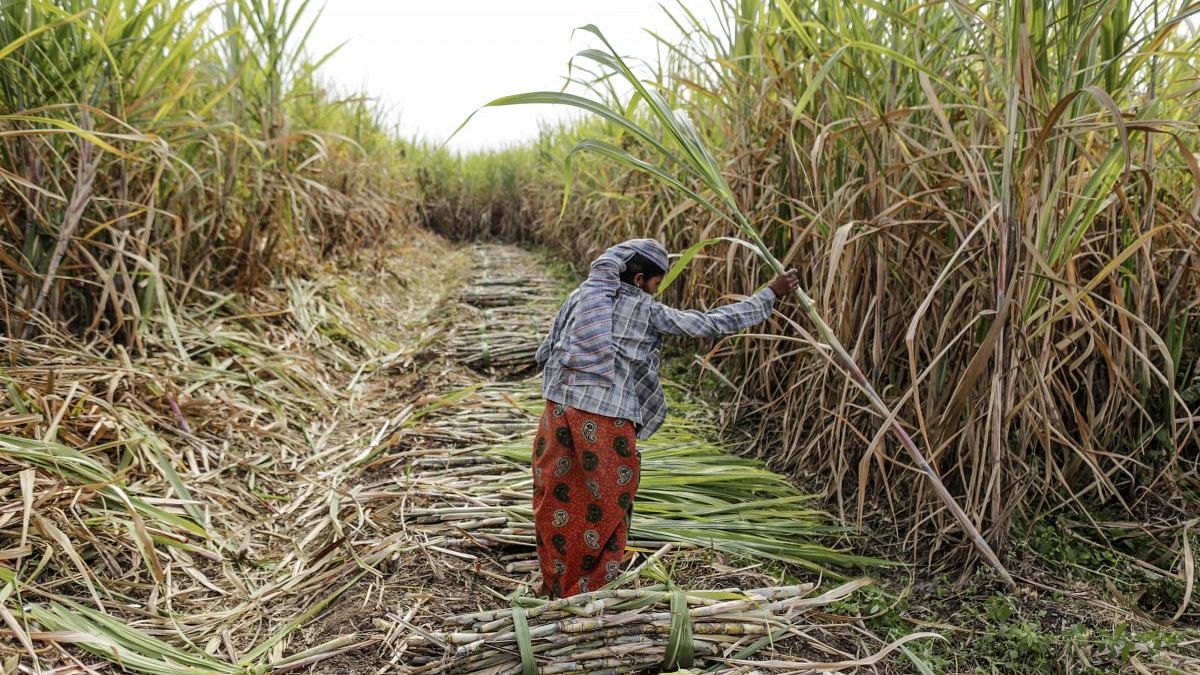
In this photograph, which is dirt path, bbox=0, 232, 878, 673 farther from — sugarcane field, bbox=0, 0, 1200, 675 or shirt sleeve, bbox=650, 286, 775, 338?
shirt sleeve, bbox=650, 286, 775, 338

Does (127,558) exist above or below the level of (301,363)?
below

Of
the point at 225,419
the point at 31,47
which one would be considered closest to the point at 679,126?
the point at 225,419

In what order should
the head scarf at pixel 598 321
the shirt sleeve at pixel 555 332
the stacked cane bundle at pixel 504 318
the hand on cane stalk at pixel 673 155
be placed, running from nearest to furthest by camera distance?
the hand on cane stalk at pixel 673 155
the head scarf at pixel 598 321
the shirt sleeve at pixel 555 332
the stacked cane bundle at pixel 504 318

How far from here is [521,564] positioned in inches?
81.6

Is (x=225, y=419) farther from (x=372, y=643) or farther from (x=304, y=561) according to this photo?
(x=372, y=643)

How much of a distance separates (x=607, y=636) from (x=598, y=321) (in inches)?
27.3

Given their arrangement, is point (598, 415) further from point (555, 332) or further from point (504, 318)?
point (504, 318)

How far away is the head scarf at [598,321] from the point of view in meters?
1.83

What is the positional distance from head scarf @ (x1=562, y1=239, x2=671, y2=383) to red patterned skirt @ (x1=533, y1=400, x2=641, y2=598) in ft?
0.37

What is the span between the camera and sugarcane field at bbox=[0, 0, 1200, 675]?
64.0 inches

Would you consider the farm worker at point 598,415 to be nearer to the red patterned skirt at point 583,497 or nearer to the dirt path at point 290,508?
the red patterned skirt at point 583,497

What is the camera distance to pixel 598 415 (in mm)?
1836

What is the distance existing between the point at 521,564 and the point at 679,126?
122 cm

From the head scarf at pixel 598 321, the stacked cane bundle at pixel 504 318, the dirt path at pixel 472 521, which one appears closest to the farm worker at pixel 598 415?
the head scarf at pixel 598 321
